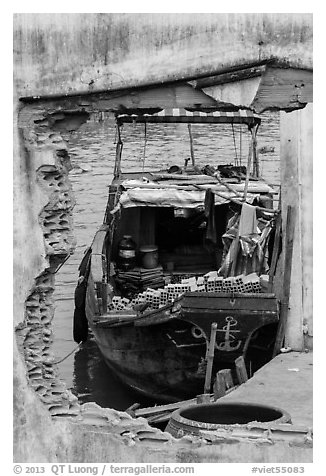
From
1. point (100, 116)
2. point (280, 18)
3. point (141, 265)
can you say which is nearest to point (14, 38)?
point (100, 116)

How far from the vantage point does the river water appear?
13.2 m

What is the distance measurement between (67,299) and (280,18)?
10.8 meters

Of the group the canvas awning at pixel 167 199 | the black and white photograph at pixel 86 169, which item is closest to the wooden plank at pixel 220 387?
the black and white photograph at pixel 86 169

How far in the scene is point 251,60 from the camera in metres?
5.97

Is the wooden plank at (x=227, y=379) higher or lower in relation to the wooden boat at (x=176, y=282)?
lower

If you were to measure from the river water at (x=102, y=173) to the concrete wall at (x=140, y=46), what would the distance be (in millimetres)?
797

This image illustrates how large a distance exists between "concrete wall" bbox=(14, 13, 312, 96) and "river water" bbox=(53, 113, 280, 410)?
80 cm

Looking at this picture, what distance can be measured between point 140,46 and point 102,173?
16.8 metres

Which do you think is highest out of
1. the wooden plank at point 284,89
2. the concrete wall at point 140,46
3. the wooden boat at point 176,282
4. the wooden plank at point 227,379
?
the concrete wall at point 140,46

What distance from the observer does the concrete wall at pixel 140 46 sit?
5941mm

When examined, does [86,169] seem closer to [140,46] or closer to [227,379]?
[140,46]

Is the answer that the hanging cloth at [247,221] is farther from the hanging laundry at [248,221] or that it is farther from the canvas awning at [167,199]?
the canvas awning at [167,199]

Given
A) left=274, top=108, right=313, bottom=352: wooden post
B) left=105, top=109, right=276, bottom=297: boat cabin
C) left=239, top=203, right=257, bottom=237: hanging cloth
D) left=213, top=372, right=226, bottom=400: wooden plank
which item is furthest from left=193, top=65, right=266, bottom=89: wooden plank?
left=105, top=109, right=276, bottom=297: boat cabin

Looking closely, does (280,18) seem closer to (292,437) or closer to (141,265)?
(292,437)
